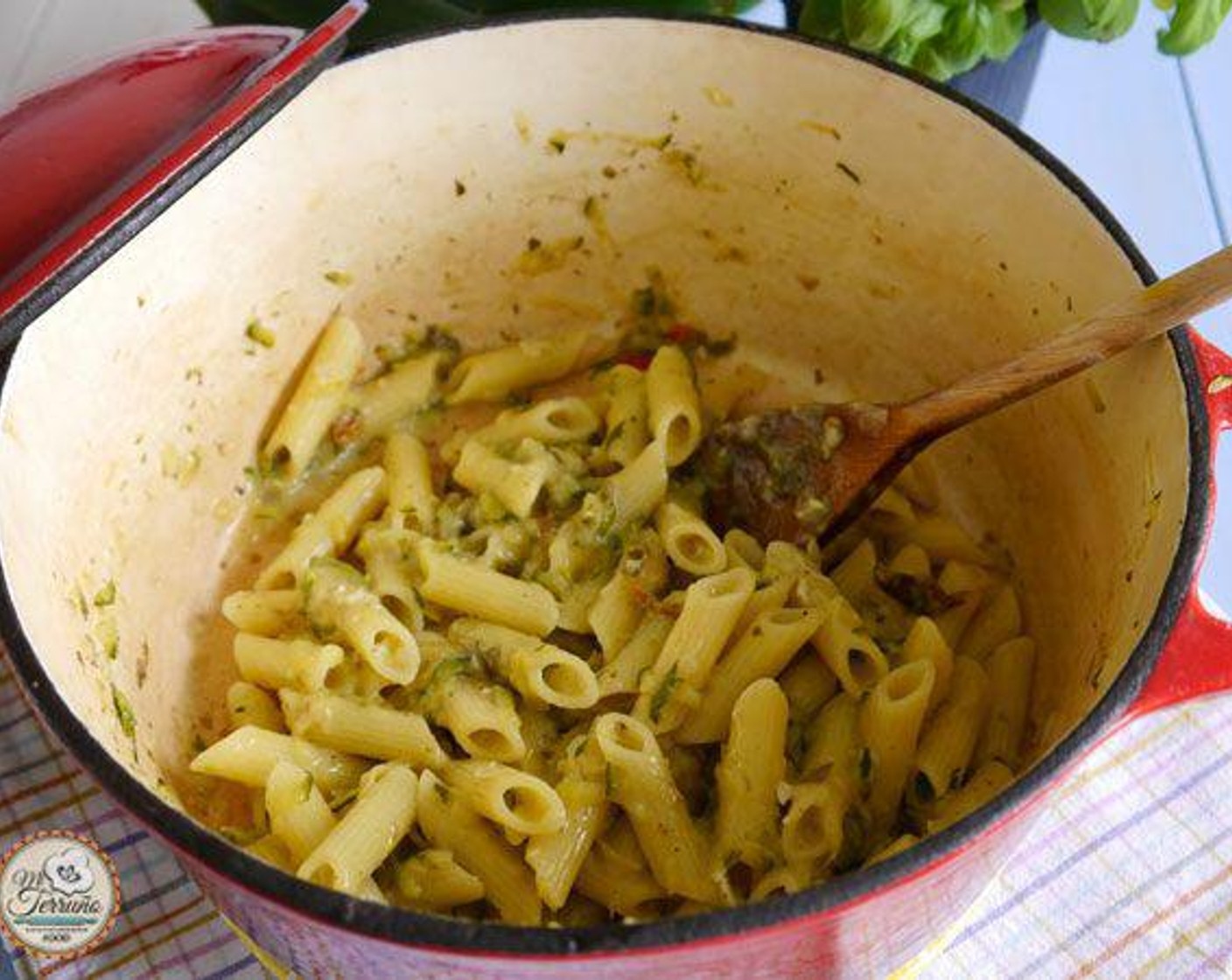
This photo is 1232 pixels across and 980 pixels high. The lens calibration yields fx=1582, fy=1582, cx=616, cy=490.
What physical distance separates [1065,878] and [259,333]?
826 mm

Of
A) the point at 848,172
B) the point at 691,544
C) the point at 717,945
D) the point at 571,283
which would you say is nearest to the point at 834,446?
the point at 691,544

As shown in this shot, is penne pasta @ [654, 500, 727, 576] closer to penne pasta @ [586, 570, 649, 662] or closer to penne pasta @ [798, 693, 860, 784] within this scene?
penne pasta @ [586, 570, 649, 662]

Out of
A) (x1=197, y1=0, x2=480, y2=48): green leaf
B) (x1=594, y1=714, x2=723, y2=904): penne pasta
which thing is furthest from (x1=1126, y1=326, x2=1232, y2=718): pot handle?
(x1=197, y1=0, x2=480, y2=48): green leaf

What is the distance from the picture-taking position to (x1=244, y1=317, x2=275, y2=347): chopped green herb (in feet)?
4.67

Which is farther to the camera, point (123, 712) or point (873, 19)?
point (873, 19)

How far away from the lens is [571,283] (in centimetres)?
154

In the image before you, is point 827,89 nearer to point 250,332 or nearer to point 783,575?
point 783,575

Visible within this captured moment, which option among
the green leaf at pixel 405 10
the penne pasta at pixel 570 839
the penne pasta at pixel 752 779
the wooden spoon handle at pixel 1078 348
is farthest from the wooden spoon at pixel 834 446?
the green leaf at pixel 405 10

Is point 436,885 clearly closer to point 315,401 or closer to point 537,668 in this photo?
point 537,668

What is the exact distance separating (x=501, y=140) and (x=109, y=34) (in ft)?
2.41

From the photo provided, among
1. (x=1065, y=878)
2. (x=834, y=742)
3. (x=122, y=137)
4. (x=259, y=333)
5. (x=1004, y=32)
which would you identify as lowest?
(x=1065, y=878)

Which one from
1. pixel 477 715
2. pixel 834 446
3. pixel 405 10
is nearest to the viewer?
pixel 477 715

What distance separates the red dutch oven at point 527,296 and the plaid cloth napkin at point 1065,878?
7 cm

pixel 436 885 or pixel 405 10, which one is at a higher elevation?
pixel 405 10
